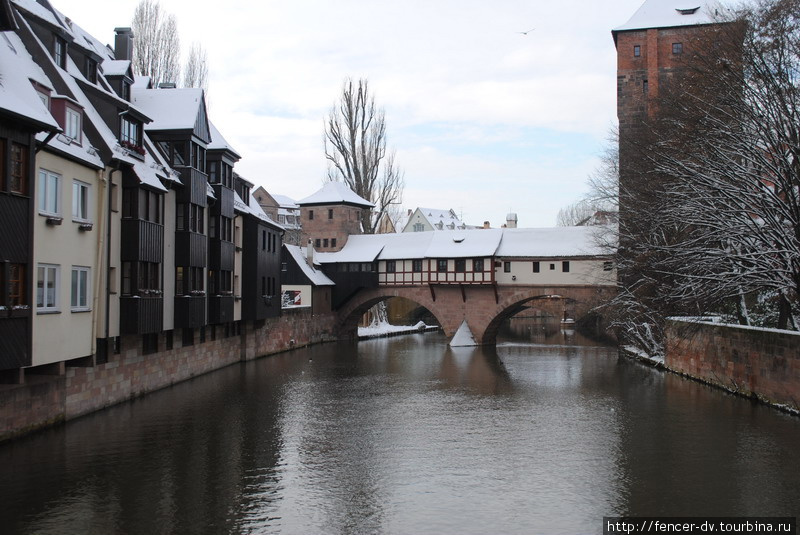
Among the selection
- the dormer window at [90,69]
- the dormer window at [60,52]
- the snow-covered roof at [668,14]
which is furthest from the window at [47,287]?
the snow-covered roof at [668,14]

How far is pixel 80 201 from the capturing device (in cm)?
1638

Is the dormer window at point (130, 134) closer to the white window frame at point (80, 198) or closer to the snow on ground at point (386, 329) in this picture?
the white window frame at point (80, 198)

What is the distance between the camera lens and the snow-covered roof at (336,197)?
156 feet

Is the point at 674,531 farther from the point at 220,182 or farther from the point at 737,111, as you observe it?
the point at 220,182

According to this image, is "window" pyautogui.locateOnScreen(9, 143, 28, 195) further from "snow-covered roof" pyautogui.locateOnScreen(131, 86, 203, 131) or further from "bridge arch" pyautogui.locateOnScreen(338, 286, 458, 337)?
"bridge arch" pyautogui.locateOnScreen(338, 286, 458, 337)

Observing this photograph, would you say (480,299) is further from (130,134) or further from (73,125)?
(73,125)

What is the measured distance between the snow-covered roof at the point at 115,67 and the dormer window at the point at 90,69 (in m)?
1.03

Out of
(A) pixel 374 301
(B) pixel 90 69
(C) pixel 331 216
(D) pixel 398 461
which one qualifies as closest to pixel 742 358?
(D) pixel 398 461

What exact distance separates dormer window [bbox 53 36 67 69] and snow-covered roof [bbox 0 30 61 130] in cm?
185

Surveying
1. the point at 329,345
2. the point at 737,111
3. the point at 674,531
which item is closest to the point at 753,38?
the point at 737,111

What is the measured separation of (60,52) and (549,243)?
89.9 feet

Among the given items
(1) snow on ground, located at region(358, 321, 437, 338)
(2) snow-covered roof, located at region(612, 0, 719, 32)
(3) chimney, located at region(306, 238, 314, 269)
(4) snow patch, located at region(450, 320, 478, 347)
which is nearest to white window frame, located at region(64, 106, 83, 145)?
(4) snow patch, located at region(450, 320, 478, 347)

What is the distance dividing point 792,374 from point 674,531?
948 cm

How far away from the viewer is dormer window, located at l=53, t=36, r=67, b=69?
17688 mm
